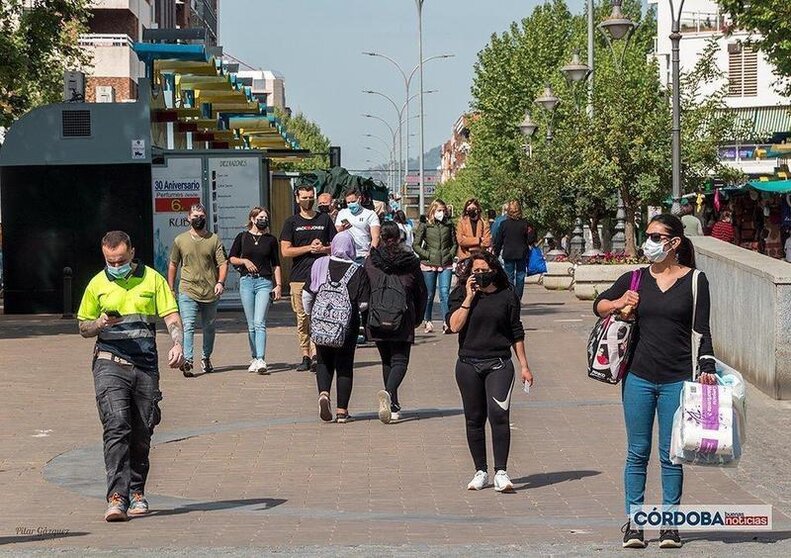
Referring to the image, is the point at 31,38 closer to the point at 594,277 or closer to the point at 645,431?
the point at 594,277

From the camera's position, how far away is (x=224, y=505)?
9523 mm

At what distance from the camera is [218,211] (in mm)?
26062

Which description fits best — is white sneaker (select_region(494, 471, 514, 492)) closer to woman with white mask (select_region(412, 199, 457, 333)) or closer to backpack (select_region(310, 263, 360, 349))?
backpack (select_region(310, 263, 360, 349))

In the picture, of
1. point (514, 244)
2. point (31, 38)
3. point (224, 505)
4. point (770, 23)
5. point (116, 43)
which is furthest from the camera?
point (116, 43)

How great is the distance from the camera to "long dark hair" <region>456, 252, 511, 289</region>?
10.1m

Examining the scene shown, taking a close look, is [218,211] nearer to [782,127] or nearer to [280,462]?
[280,462]

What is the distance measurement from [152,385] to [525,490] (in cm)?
235

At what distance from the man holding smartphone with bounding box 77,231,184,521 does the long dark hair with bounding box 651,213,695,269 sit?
8.86ft

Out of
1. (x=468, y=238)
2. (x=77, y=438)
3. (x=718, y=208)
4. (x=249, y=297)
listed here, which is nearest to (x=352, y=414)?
(x=77, y=438)

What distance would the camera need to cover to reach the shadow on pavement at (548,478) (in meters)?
10.2

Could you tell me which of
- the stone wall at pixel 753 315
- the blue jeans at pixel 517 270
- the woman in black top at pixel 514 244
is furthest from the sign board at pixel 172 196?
the stone wall at pixel 753 315

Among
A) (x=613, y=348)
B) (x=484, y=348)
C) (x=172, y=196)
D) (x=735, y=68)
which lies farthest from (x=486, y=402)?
(x=735, y=68)

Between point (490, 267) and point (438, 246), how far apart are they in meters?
12.0

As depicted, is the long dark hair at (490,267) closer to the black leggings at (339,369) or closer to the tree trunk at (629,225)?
the black leggings at (339,369)
